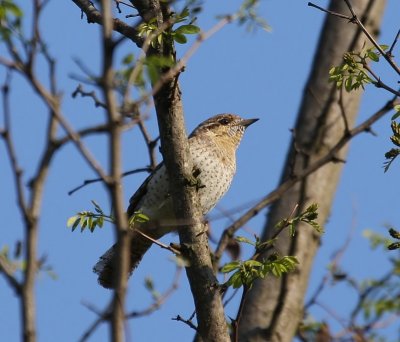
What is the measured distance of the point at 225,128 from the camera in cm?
771

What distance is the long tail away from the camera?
6.71 metres

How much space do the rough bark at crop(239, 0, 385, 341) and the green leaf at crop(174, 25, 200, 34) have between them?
243 centimetres

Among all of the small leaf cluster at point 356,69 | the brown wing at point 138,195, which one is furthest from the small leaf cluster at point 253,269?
the brown wing at point 138,195

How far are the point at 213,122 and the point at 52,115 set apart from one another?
5.28 m

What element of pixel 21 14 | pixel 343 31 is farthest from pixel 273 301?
pixel 21 14

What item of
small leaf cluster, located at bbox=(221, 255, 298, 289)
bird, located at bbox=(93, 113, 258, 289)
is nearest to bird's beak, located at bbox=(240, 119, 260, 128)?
bird, located at bbox=(93, 113, 258, 289)

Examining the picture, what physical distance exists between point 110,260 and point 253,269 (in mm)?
2557

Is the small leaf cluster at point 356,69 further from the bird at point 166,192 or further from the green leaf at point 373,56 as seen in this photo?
the bird at point 166,192

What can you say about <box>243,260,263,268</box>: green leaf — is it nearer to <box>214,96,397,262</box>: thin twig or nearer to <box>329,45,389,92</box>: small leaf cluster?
<box>329,45,389,92</box>: small leaf cluster

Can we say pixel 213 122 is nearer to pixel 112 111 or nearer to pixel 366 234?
pixel 366 234

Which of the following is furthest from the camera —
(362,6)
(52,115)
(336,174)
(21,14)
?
(362,6)

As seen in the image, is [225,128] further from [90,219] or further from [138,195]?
[90,219]

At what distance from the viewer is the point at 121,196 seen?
2.32 meters

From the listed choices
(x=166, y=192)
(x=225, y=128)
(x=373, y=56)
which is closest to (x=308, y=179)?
(x=225, y=128)
